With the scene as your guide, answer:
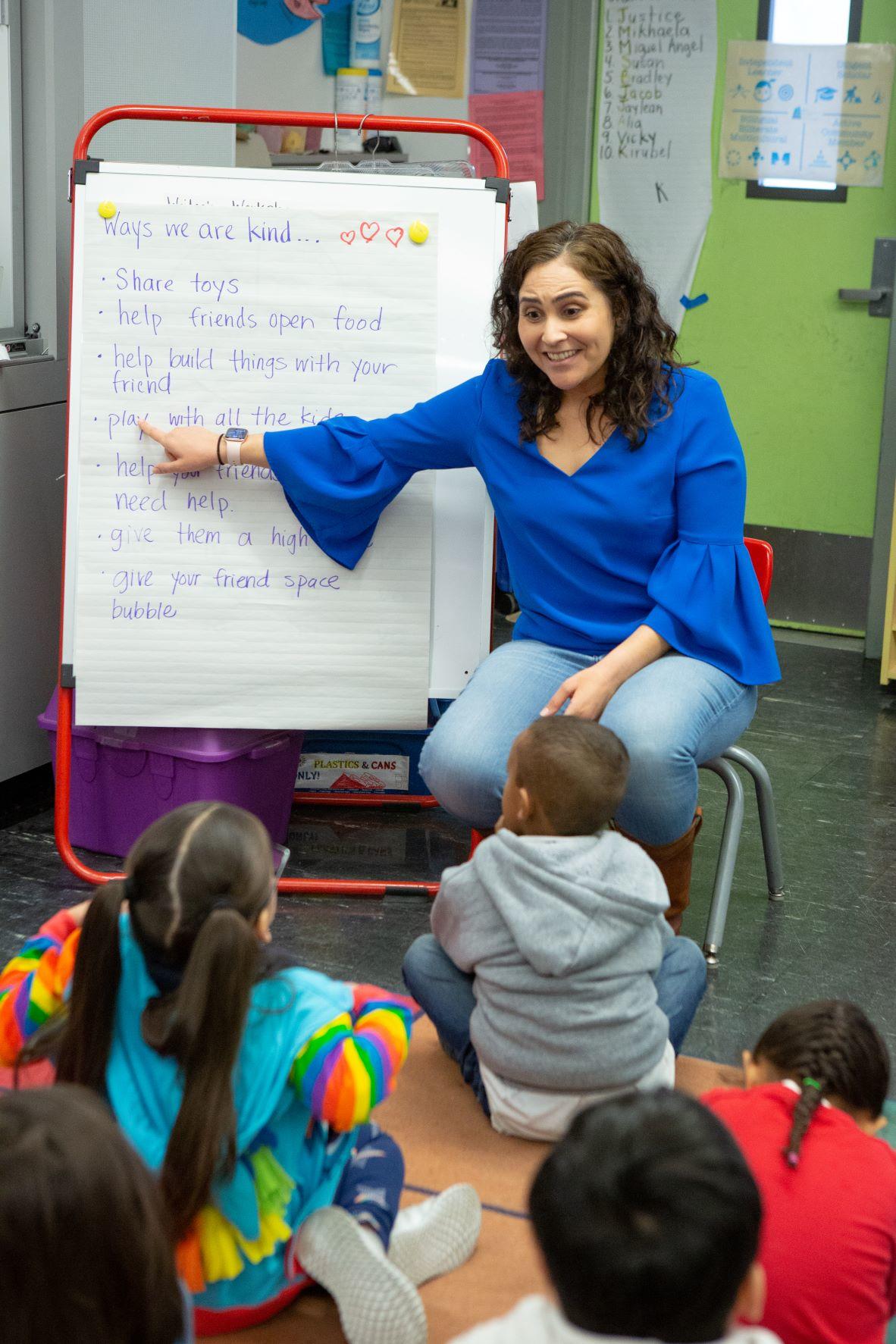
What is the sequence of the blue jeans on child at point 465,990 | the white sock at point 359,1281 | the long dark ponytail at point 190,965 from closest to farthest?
the long dark ponytail at point 190,965, the white sock at point 359,1281, the blue jeans on child at point 465,990

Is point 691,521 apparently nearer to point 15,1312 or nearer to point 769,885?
point 769,885

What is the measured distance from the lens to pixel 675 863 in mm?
2248

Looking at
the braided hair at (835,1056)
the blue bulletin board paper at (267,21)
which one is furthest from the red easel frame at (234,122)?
the blue bulletin board paper at (267,21)

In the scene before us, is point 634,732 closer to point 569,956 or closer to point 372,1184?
point 569,956

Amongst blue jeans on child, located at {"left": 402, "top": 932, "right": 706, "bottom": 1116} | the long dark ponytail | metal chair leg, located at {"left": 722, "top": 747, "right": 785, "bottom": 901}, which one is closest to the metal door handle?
metal chair leg, located at {"left": 722, "top": 747, "right": 785, "bottom": 901}

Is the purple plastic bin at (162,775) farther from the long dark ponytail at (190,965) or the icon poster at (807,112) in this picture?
the icon poster at (807,112)

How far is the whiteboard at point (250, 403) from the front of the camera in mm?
2336

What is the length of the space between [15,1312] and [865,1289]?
0.69 m

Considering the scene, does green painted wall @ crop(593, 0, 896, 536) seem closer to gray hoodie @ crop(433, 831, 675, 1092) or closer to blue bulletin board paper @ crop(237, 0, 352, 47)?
blue bulletin board paper @ crop(237, 0, 352, 47)

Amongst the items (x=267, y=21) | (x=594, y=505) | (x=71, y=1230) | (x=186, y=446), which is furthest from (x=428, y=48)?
(x=71, y=1230)

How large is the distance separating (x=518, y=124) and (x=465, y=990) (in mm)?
3215

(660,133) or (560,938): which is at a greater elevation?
(660,133)

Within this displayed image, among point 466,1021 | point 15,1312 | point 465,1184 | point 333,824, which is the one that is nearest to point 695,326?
point 333,824

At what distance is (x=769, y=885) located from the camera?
2566mm
